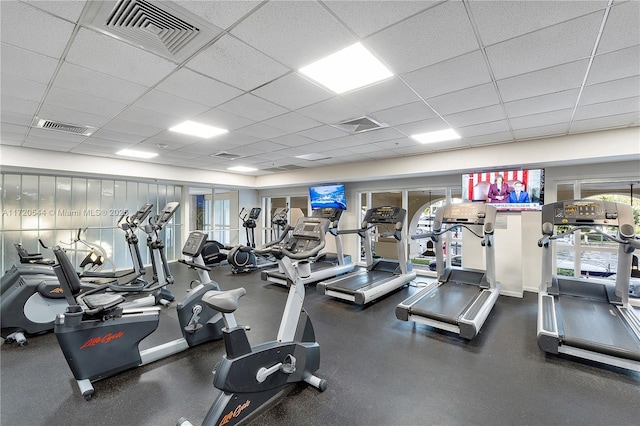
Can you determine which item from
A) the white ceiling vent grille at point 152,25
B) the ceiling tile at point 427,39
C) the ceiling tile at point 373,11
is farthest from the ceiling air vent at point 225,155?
the ceiling tile at point 373,11

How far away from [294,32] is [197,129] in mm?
2774

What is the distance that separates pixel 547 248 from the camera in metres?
3.96

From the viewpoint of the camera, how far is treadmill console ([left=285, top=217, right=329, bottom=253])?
2266mm

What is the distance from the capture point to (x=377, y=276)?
213 inches

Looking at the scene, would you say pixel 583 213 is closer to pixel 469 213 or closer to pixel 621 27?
pixel 469 213

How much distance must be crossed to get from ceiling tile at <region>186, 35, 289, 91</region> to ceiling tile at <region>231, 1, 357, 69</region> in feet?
0.33

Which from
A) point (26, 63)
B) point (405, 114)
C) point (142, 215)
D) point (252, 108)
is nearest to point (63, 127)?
point (142, 215)

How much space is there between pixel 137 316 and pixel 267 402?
145cm

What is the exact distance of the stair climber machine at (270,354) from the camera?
1.82 m

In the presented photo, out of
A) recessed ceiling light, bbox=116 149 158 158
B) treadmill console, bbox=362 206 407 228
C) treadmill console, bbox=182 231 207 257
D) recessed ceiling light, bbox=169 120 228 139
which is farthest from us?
recessed ceiling light, bbox=116 149 158 158

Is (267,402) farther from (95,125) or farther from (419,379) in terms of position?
(95,125)

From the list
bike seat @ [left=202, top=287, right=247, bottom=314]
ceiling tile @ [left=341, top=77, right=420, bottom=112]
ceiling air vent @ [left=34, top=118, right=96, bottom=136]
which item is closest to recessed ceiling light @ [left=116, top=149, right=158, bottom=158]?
ceiling air vent @ [left=34, top=118, right=96, bottom=136]

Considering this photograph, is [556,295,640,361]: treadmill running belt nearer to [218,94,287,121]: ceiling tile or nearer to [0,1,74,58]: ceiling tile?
[218,94,287,121]: ceiling tile

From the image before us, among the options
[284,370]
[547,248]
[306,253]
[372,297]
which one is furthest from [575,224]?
[284,370]
